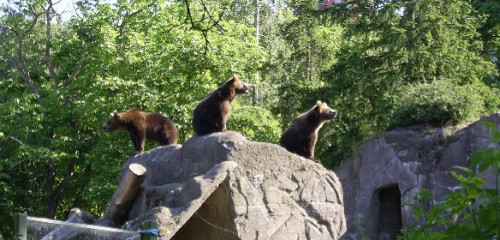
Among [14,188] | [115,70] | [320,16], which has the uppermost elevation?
[320,16]

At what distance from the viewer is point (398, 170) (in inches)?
766

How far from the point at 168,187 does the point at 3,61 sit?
1962 centimetres

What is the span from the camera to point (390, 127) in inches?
798

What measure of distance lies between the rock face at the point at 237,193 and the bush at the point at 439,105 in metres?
6.93

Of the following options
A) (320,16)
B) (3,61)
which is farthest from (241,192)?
(3,61)

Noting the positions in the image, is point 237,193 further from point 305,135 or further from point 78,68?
point 78,68

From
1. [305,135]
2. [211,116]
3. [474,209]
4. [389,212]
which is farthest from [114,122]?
[474,209]

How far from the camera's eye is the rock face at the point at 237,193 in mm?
11758

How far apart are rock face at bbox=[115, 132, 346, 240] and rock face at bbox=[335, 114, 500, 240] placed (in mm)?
5296

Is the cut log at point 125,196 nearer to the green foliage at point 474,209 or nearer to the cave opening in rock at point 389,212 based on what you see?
the cave opening in rock at point 389,212

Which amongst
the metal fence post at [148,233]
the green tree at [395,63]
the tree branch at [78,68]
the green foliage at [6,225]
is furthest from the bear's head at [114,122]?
the green foliage at [6,225]

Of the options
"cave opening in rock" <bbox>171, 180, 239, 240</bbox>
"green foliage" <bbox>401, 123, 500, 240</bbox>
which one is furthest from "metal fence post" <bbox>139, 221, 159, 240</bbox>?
"cave opening in rock" <bbox>171, 180, 239, 240</bbox>

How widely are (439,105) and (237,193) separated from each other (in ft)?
30.1

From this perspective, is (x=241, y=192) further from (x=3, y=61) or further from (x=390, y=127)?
(x=3, y=61)
